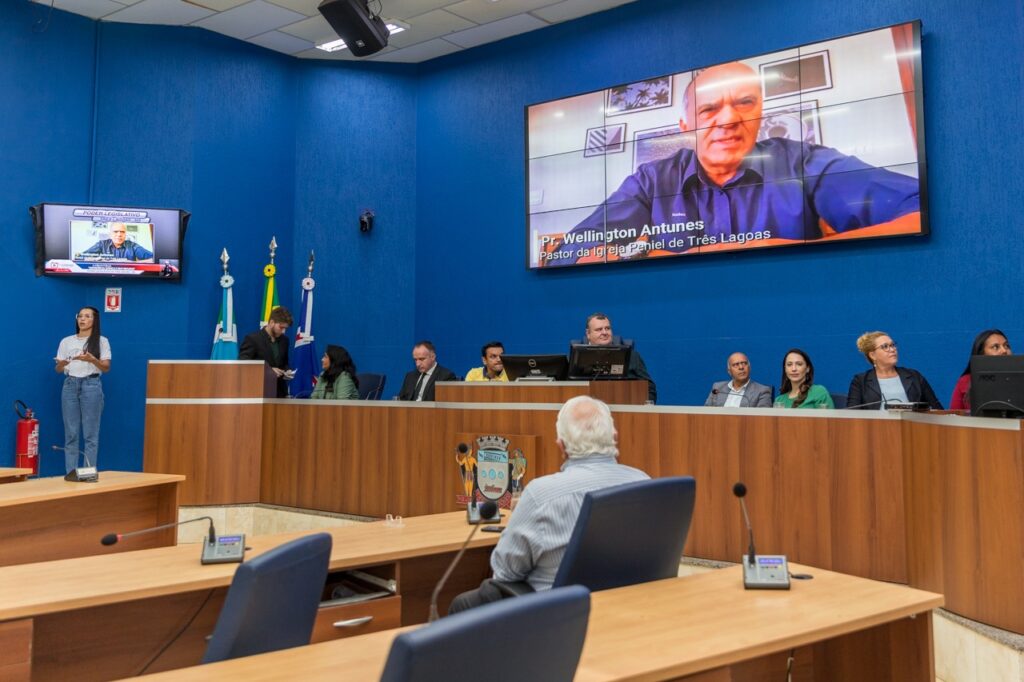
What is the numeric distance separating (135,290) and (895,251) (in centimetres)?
645

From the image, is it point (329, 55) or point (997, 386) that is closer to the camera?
point (997, 386)

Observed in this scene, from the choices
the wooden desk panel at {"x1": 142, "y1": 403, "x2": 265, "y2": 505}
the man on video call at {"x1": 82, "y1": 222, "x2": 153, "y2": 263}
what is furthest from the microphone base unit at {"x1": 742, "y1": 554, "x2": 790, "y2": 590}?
the man on video call at {"x1": 82, "y1": 222, "x2": 153, "y2": 263}

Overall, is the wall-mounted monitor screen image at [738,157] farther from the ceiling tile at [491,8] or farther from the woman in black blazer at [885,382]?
the woman in black blazer at [885,382]

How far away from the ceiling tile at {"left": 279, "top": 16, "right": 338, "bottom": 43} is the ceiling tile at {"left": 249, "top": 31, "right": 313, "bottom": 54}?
0.10 m

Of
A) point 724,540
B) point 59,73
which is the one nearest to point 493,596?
point 724,540

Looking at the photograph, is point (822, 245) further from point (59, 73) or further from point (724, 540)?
point (59, 73)

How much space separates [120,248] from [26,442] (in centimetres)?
186

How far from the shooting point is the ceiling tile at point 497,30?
7.96m

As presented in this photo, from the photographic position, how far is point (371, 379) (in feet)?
22.6

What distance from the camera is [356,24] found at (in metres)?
6.98

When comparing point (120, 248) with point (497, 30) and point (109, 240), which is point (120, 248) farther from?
point (497, 30)

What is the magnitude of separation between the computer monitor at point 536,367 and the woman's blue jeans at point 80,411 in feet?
13.7

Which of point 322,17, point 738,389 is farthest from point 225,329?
point 738,389

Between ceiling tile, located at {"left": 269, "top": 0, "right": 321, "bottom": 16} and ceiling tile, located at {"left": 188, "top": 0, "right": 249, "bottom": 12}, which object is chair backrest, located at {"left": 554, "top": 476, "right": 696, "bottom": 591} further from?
ceiling tile, located at {"left": 188, "top": 0, "right": 249, "bottom": 12}
